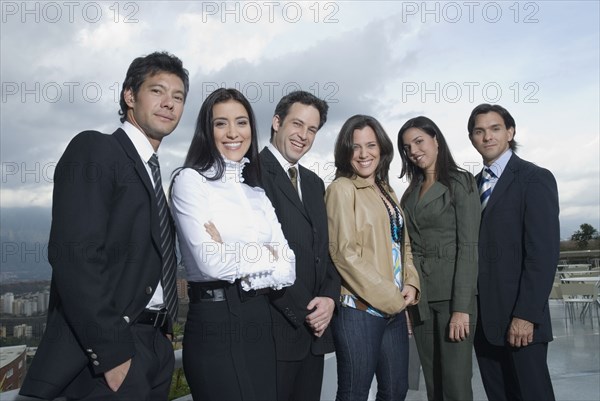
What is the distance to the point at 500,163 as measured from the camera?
104 inches

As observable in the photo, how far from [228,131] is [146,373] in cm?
83

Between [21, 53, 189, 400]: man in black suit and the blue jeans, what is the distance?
2.51ft

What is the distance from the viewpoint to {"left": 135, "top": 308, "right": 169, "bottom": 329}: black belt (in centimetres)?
160

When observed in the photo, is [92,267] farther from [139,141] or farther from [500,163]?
[500,163]

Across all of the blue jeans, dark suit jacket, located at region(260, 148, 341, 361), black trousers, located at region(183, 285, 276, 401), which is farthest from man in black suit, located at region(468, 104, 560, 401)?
black trousers, located at region(183, 285, 276, 401)

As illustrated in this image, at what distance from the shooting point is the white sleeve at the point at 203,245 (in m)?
1.63

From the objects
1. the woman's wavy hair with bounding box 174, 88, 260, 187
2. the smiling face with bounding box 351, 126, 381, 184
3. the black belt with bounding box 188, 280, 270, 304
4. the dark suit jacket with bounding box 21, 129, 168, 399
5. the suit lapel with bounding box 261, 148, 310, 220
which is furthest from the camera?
the smiling face with bounding box 351, 126, 381, 184

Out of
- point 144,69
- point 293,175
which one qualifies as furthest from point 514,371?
point 144,69

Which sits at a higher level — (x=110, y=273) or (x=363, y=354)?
(x=110, y=273)

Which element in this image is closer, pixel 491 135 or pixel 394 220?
pixel 394 220

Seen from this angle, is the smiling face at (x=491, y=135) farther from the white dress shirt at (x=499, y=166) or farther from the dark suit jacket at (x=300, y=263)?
the dark suit jacket at (x=300, y=263)

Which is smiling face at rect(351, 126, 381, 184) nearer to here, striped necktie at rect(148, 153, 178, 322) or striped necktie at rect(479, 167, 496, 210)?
striped necktie at rect(479, 167, 496, 210)

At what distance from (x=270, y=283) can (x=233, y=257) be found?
172 millimetres

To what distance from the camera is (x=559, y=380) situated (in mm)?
4488
